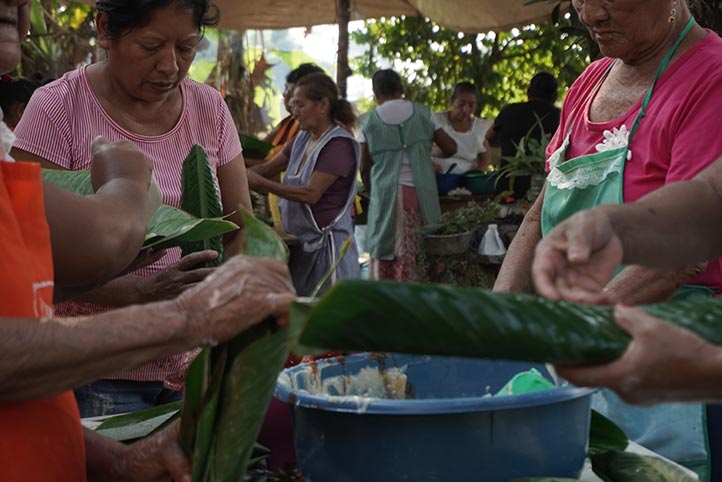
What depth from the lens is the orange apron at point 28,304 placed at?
3.98 feet

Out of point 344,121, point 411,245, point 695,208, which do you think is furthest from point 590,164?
point 411,245

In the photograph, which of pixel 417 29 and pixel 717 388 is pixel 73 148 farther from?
pixel 417 29

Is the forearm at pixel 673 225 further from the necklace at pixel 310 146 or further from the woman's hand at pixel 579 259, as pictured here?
the necklace at pixel 310 146

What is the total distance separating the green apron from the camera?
75.0 inches

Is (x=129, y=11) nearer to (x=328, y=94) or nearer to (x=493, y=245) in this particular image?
(x=328, y=94)

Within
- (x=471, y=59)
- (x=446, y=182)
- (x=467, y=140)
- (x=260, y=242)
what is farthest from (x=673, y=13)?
(x=471, y=59)

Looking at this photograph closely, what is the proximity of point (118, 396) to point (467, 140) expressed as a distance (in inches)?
229

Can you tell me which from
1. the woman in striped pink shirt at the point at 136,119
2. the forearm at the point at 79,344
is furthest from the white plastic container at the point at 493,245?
the forearm at the point at 79,344

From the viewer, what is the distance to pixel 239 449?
1.27m

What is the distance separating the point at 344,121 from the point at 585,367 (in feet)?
13.4

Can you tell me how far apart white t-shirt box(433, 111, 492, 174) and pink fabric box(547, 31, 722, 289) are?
17.4ft

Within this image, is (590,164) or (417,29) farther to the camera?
(417,29)

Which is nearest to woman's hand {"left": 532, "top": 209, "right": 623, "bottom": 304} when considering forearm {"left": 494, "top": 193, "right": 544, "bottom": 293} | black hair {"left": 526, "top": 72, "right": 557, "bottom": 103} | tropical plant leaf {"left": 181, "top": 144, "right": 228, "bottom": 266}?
forearm {"left": 494, "top": 193, "right": 544, "bottom": 293}

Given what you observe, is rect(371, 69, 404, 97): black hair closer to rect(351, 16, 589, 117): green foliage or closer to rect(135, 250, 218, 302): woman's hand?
rect(351, 16, 589, 117): green foliage
